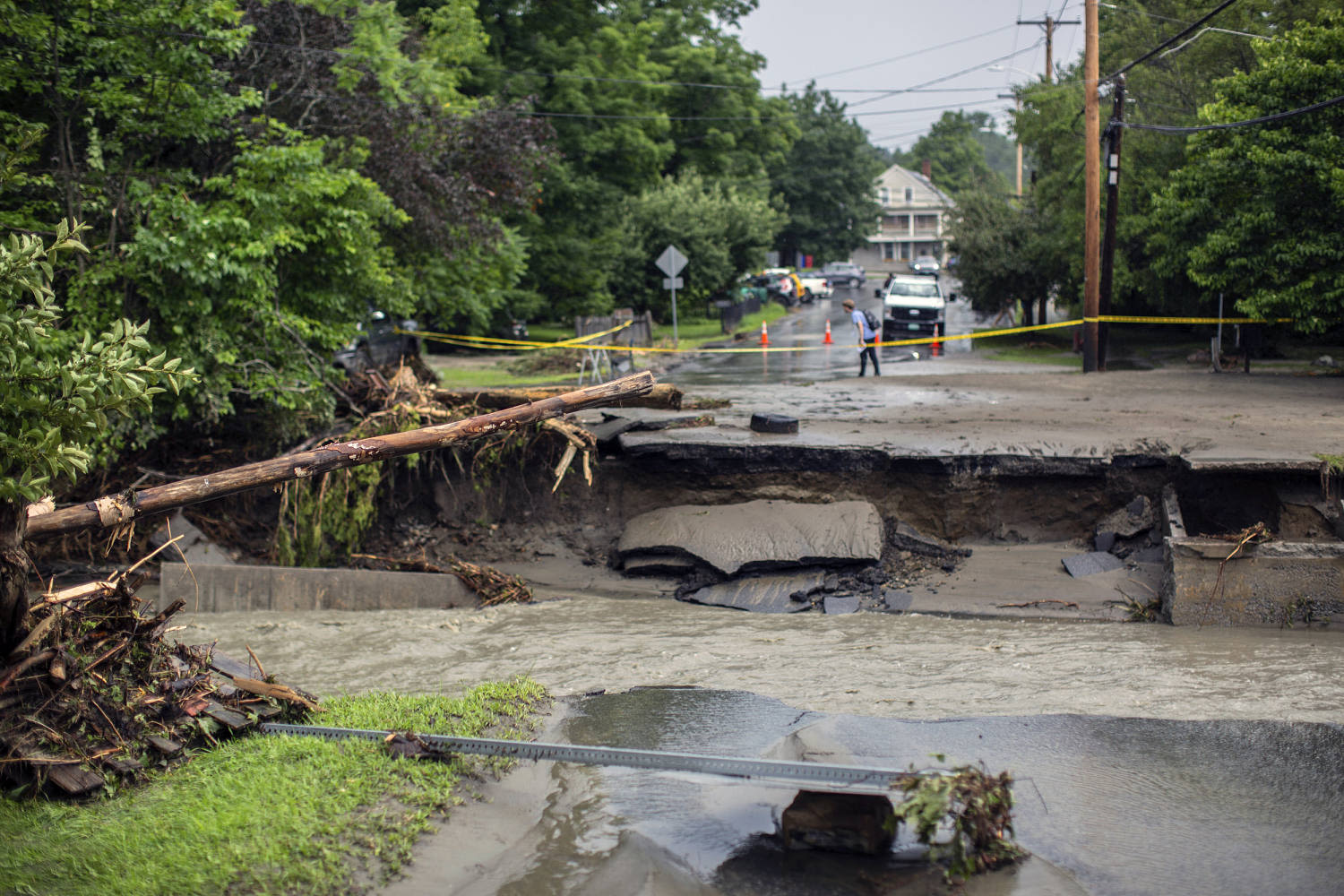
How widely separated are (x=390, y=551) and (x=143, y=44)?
6.74 meters

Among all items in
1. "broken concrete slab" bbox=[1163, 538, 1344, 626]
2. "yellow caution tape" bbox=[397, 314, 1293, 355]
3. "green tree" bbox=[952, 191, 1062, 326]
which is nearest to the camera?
"broken concrete slab" bbox=[1163, 538, 1344, 626]

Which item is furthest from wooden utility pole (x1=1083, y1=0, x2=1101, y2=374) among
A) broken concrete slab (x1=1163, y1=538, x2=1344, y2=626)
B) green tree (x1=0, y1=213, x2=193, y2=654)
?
green tree (x1=0, y1=213, x2=193, y2=654)

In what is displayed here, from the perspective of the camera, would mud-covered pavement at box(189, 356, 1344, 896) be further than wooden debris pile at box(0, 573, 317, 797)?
No

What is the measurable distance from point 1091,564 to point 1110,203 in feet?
47.9

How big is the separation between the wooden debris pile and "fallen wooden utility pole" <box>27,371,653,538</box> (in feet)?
1.46

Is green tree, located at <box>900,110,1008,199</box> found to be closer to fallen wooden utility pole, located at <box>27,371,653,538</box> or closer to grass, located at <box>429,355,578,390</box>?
grass, located at <box>429,355,578,390</box>

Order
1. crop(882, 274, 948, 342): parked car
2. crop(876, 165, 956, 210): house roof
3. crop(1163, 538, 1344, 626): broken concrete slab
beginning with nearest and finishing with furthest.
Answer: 1. crop(1163, 538, 1344, 626): broken concrete slab
2. crop(882, 274, 948, 342): parked car
3. crop(876, 165, 956, 210): house roof

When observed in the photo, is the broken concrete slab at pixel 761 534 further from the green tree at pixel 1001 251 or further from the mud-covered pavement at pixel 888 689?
the green tree at pixel 1001 251

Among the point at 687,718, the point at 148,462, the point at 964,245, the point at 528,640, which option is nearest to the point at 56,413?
the point at 687,718

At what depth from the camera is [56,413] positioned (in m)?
4.89

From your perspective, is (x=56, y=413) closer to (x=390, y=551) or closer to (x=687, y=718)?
(x=687, y=718)

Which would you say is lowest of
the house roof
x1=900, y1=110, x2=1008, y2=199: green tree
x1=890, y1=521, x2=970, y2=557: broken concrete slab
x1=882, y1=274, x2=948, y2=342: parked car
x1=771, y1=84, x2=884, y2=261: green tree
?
x1=890, y1=521, x2=970, y2=557: broken concrete slab

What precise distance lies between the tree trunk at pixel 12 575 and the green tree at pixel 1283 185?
60.2 ft

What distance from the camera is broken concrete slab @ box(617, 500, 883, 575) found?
10.7m
